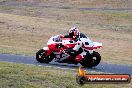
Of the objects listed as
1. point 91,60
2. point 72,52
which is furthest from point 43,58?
point 91,60

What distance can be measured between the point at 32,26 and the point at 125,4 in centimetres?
2991

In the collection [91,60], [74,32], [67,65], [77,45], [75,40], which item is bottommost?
[67,65]

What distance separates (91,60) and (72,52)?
3.31 ft

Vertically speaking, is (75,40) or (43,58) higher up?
(75,40)

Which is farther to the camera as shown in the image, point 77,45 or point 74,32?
point 77,45

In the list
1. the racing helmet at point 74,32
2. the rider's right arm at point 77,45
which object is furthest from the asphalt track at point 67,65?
the racing helmet at point 74,32

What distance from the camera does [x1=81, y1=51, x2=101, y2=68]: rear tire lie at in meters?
21.6

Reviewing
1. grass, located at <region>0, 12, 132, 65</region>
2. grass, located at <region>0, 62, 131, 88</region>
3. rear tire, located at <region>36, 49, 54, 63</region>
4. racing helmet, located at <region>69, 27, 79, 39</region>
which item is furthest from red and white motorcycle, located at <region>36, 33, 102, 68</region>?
grass, located at <region>0, 12, 132, 65</region>

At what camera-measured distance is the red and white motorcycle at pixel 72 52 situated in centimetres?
2161

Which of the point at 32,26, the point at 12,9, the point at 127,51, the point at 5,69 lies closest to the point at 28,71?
the point at 5,69

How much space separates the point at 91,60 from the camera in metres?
21.7

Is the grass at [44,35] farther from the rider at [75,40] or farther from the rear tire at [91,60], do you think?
the rider at [75,40]

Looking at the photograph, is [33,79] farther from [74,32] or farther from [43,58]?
[43,58]

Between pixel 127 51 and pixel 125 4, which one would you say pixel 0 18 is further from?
pixel 125 4
